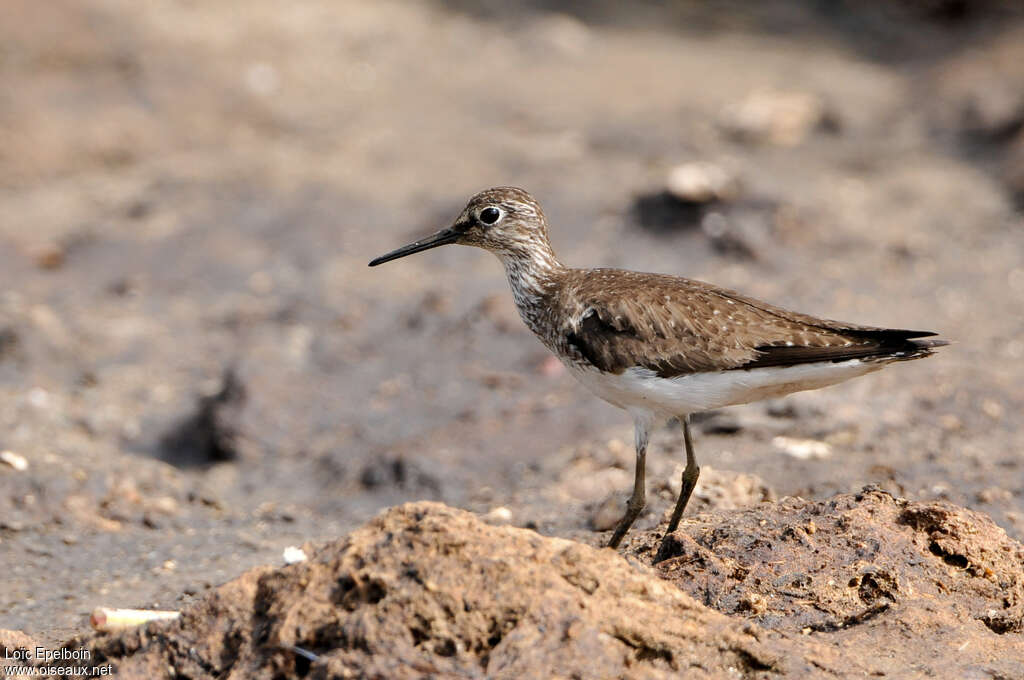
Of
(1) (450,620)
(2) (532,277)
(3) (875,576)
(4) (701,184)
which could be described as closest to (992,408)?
(4) (701,184)

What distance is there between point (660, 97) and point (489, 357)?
571cm

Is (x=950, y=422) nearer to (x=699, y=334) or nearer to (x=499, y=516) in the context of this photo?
(x=699, y=334)

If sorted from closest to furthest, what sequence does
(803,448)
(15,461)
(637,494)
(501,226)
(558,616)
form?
(558,616)
(637,494)
(501,226)
(15,461)
(803,448)

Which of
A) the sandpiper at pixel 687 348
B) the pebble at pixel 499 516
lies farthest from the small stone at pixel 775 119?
the pebble at pixel 499 516

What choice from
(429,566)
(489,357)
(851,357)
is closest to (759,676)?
(429,566)

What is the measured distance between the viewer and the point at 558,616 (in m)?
3.83

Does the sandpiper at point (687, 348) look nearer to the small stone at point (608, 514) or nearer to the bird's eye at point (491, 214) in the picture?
the small stone at point (608, 514)

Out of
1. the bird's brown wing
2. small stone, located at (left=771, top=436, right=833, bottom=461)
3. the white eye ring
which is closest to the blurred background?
small stone, located at (left=771, top=436, right=833, bottom=461)

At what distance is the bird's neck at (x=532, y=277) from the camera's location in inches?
254

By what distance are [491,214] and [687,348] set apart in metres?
1.69

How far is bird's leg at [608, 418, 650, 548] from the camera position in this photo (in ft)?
18.4

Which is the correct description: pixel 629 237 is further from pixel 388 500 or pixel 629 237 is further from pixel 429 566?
pixel 429 566

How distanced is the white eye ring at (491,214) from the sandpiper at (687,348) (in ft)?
Result: 2.59

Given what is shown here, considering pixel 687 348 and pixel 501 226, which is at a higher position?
pixel 501 226
